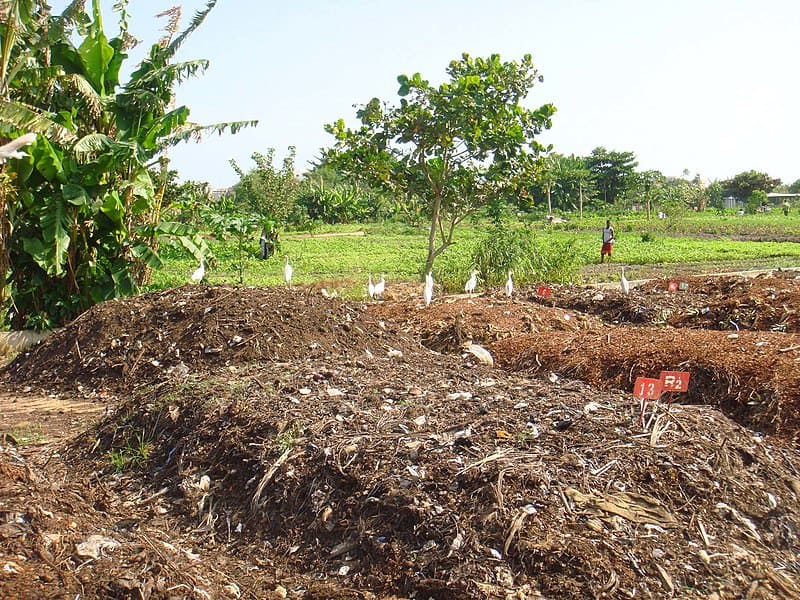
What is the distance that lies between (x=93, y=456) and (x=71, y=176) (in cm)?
524

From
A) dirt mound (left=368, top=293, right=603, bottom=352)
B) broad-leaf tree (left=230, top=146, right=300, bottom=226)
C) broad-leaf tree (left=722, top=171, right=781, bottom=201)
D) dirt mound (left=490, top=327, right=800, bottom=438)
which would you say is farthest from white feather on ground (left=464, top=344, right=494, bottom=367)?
broad-leaf tree (left=722, top=171, right=781, bottom=201)

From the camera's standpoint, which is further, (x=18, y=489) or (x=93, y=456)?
(x=93, y=456)

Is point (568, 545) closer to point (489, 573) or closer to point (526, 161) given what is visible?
point (489, 573)

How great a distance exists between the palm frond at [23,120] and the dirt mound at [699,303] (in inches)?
264

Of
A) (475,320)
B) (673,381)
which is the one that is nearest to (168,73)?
(475,320)

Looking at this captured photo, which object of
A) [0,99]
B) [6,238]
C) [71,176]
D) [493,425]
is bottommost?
[493,425]

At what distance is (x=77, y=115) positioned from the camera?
10320mm

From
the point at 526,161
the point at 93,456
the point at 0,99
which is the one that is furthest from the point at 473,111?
the point at 93,456

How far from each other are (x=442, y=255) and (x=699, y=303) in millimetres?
12162

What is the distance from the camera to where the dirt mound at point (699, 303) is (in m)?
9.24

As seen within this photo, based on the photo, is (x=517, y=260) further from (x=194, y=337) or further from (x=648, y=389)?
(x=648, y=389)

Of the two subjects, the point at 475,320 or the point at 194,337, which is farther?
the point at 475,320

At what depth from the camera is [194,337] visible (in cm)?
758

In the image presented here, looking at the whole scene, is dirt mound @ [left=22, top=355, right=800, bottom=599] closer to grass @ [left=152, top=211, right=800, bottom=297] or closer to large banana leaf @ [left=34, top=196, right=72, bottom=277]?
large banana leaf @ [left=34, top=196, right=72, bottom=277]
